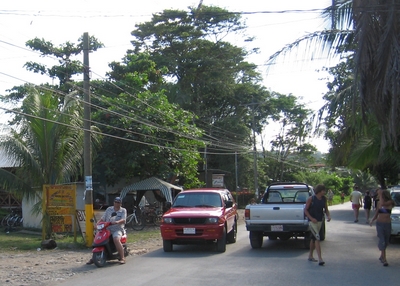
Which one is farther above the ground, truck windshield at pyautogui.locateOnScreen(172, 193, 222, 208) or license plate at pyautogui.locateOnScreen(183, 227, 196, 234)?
truck windshield at pyautogui.locateOnScreen(172, 193, 222, 208)

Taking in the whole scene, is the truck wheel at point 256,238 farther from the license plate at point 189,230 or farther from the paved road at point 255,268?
the license plate at point 189,230

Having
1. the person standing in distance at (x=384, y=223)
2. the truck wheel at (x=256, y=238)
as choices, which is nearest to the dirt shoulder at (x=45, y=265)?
the truck wheel at (x=256, y=238)

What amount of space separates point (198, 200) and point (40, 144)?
6.04 metres

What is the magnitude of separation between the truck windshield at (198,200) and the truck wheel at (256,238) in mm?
1574

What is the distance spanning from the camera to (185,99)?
40.9 metres

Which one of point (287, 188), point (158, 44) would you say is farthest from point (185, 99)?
point (287, 188)

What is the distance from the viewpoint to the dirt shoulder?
37.2 ft

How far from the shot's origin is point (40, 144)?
17.9 meters

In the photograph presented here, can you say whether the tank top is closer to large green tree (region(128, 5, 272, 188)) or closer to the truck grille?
the truck grille

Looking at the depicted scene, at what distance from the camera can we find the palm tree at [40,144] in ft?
58.4

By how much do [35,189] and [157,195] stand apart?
427 inches

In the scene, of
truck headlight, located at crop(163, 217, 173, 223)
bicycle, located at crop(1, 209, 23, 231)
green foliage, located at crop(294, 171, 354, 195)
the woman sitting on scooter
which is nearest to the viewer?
the woman sitting on scooter

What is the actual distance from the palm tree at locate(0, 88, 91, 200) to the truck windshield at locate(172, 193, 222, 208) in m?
4.58

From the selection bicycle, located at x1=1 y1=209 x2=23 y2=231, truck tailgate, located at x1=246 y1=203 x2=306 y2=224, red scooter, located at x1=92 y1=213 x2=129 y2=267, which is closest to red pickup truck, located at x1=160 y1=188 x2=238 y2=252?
truck tailgate, located at x1=246 y1=203 x2=306 y2=224
